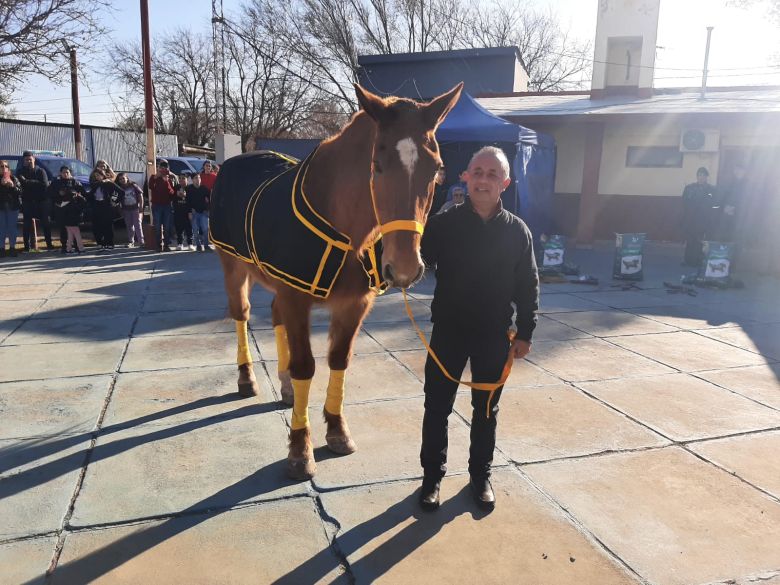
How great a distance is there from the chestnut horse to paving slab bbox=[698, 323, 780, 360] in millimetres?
4510

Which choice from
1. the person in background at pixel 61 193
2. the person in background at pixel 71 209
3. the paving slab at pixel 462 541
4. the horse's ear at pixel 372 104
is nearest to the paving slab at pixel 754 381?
the paving slab at pixel 462 541

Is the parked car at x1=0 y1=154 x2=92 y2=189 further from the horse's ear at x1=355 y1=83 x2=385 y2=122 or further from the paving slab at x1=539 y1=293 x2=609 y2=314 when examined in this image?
the horse's ear at x1=355 y1=83 x2=385 y2=122

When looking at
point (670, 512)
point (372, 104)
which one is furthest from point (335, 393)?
point (670, 512)

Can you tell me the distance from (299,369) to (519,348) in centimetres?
128

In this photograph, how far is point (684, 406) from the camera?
13.9 ft

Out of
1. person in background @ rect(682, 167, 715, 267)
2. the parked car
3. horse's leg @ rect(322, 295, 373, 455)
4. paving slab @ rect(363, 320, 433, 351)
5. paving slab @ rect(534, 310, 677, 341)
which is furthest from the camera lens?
the parked car

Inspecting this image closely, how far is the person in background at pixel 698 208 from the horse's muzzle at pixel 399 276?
980cm

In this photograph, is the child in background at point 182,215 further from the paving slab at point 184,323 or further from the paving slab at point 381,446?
the paving slab at point 381,446

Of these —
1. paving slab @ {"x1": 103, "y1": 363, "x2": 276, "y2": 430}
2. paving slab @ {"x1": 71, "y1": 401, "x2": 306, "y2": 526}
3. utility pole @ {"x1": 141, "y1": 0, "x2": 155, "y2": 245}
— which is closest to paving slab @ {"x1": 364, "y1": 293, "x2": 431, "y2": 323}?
paving slab @ {"x1": 103, "y1": 363, "x2": 276, "y2": 430}

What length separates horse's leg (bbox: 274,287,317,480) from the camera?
10.6ft

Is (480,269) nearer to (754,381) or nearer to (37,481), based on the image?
(37,481)

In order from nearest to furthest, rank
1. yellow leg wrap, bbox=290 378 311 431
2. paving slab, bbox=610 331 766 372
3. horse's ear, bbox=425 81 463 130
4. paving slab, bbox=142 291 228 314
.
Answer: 1. horse's ear, bbox=425 81 463 130
2. yellow leg wrap, bbox=290 378 311 431
3. paving slab, bbox=610 331 766 372
4. paving slab, bbox=142 291 228 314

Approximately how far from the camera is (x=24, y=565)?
95.7 inches

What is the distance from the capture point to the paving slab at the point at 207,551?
2.40 metres
